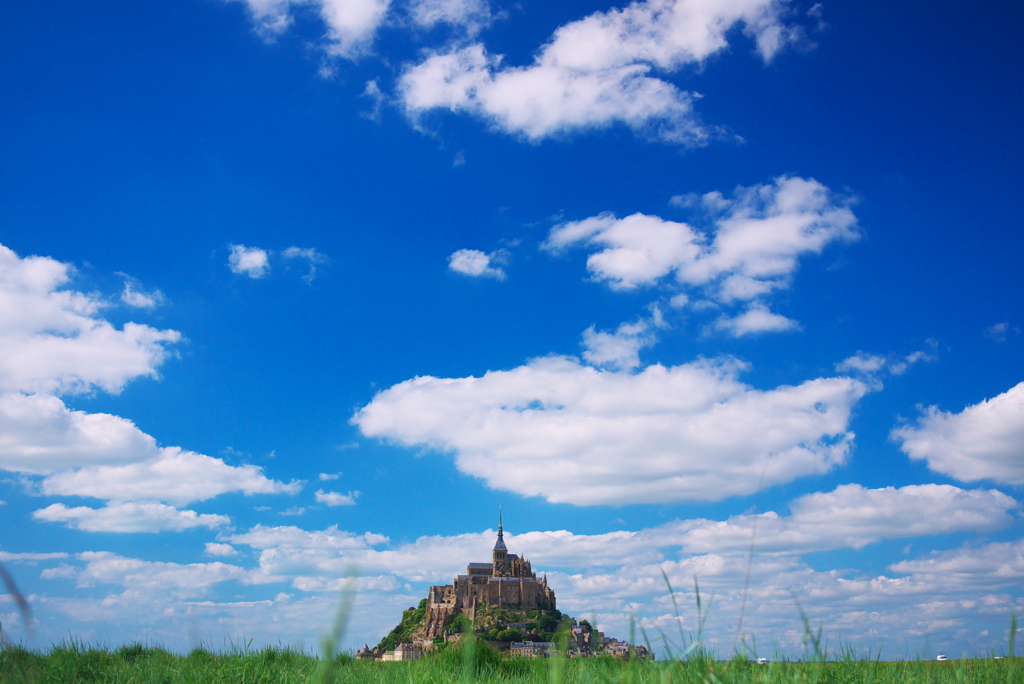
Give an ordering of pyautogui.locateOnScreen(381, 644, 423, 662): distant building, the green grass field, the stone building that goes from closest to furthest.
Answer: the green grass field, pyautogui.locateOnScreen(381, 644, 423, 662): distant building, the stone building

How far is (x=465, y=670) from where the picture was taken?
824cm

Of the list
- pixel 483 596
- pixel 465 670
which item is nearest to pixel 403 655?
pixel 465 670

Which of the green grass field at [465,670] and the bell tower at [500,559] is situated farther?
the bell tower at [500,559]

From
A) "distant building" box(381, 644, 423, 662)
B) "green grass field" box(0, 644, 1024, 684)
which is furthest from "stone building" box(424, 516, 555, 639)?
"green grass field" box(0, 644, 1024, 684)

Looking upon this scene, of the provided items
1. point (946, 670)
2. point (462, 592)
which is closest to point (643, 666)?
point (946, 670)

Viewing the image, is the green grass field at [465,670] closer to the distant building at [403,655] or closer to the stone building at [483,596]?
the distant building at [403,655]

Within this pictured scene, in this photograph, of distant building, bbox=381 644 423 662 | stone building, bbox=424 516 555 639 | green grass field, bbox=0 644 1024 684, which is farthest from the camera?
stone building, bbox=424 516 555 639

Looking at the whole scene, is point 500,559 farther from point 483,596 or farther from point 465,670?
point 465,670

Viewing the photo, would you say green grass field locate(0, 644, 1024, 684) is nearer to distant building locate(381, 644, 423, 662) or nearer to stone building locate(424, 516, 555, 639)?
distant building locate(381, 644, 423, 662)

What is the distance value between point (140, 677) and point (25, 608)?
241 inches

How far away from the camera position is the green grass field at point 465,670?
21.5 ft

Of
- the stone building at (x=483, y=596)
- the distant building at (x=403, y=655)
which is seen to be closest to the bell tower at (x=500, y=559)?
the stone building at (x=483, y=596)

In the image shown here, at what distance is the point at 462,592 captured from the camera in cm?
14988

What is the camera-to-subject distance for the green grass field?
21.5ft
